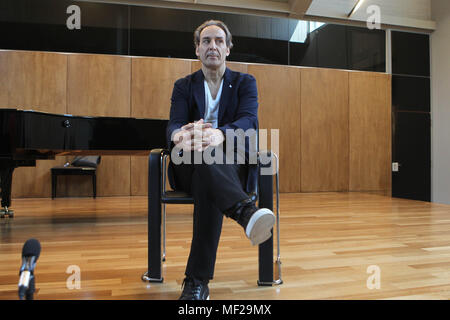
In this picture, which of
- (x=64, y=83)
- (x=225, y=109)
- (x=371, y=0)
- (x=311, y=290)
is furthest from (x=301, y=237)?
(x=371, y=0)

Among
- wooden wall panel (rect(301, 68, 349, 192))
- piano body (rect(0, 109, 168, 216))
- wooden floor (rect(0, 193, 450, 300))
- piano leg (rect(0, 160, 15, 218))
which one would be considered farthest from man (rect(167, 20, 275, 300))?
wooden wall panel (rect(301, 68, 349, 192))

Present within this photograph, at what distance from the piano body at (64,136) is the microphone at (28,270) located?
211cm

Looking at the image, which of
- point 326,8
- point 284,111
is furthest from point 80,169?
point 326,8

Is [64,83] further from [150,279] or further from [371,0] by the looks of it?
[371,0]

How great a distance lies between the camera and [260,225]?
1.22 metres

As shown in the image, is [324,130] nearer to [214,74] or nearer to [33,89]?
[33,89]

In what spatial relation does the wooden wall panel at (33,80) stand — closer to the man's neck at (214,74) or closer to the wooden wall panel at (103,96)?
the wooden wall panel at (103,96)

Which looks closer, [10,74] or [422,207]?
[422,207]

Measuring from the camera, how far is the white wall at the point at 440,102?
6953mm

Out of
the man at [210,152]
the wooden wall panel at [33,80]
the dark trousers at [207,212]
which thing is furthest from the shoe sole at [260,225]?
the wooden wall panel at [33,80]

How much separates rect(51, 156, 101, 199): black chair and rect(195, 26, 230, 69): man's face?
3.89m

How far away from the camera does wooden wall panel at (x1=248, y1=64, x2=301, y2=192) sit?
245 inches
